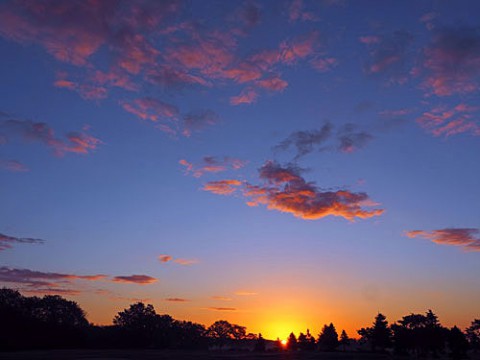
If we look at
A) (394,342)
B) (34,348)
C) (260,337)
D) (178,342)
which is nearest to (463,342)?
(394,342)

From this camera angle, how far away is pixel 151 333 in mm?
121812

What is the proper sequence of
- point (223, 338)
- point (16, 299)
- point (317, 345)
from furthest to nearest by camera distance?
1. point (223, 338)
2. point (317, 345)
3. point (16, 299)

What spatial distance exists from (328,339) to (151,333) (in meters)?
50.5

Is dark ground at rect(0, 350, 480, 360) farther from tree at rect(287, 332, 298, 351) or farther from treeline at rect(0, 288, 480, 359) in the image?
tree at rect(287, 332, 298, 351)

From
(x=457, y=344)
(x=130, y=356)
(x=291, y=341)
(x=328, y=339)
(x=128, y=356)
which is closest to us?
(x=128, y=356)

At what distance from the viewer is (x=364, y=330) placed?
11031cm

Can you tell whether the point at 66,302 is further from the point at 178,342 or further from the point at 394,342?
the point at 394,342

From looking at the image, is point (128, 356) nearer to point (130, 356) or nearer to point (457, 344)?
point (130, 356)

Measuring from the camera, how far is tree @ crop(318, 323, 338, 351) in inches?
4563

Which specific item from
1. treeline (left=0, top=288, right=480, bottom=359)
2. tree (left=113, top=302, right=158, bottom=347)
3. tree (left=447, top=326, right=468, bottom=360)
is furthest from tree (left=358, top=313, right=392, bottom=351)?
tree (left=113, top=302, right=158, bottom=347)

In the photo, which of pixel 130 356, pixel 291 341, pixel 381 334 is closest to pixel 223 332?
pixel 291 341

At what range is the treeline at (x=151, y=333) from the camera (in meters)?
80.6

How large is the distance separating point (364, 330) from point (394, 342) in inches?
564

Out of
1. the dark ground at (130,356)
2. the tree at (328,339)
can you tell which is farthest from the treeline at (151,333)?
the dark ground at (130,356)
